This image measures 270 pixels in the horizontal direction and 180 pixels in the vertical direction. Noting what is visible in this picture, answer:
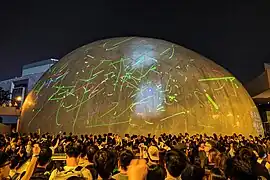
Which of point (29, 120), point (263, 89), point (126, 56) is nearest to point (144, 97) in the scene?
point (126, 56)

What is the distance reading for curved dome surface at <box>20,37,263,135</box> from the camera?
1512 cm

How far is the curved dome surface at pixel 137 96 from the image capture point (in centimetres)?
1512

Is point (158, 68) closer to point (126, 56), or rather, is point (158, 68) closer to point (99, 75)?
point (126, 56)

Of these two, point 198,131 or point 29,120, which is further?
point 29,120

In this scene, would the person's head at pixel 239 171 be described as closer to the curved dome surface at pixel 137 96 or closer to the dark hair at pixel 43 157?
the dark hair at pixel 43 157

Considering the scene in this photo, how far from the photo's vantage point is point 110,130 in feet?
48.6

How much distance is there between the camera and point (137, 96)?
50.8 feet

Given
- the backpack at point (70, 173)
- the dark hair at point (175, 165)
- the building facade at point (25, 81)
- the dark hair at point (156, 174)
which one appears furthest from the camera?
the building facade at point (25, 81)

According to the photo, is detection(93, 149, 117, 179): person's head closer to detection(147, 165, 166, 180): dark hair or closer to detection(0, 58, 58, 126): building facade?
detection(147, 165, 166, 180): dark hair

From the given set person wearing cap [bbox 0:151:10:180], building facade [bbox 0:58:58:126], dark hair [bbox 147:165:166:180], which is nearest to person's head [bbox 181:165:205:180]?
dark hair [bbox 147:165:166:180]

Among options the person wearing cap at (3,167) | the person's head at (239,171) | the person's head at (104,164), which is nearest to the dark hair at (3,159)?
the person wearing cap at (3,167)

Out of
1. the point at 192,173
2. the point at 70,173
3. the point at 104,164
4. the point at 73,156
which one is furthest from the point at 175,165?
the point at 73,156

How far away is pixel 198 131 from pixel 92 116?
6.01m

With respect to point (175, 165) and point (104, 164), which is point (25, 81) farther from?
point (175, 165)
